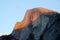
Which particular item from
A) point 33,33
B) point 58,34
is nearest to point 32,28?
point 33,33

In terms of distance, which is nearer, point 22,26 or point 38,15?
point 38,15

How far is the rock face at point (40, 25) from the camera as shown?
2021 inches

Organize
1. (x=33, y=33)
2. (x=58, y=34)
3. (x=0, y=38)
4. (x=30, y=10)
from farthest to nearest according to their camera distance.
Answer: (x=0, y=38)
(x=30, y=10)
(x=33, y=33)
(x=58, y=34)

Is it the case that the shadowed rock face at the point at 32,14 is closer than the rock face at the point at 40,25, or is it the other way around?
the rock face at the point at 40,25

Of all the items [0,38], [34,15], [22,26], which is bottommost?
[0,38]

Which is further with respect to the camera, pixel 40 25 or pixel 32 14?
pixel 32 14

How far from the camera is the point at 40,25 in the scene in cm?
5450

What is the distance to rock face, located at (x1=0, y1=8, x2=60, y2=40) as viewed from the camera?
2021 inches

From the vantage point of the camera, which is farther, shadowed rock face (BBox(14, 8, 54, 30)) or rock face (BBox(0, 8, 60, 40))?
shadowed rock face (BBox(14, 8, 54, 30))

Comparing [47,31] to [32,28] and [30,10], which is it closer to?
[32,28]

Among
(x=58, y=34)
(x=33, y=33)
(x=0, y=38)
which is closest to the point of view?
(x=58, y=34)

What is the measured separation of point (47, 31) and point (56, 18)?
366cm

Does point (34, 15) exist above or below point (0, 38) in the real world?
above

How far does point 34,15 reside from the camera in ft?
195
